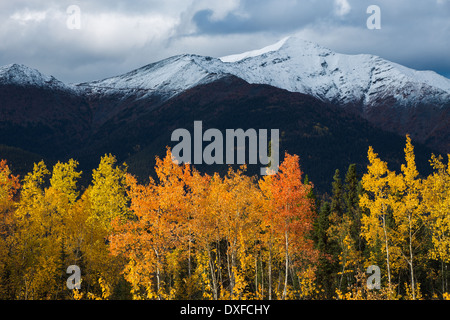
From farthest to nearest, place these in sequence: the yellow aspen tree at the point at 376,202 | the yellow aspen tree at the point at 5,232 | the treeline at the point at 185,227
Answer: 1. the yellow aspen tree at the point at 376,202
2. the yellow aspen tree at the point at 5,232
3. the treeline at the point at 185,227

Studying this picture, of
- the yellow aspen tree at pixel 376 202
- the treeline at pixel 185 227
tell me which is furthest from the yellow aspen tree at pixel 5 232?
the yellow aspen tree at pixel 376 202

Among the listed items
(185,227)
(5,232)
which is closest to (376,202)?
(185,227)

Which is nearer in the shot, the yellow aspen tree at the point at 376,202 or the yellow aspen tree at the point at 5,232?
the yellow aspen tree at the point at 5,232

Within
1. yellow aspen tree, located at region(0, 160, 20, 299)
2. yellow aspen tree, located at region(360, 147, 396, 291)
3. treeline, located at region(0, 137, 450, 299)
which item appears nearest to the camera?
treeline, located at region(0, 137, 450, 299)

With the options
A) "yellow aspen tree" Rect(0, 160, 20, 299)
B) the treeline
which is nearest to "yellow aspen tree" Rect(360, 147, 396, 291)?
the treeline

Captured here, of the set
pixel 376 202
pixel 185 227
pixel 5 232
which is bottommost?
pixel 185 227

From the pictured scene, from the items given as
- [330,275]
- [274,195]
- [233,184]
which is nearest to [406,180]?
[274,195]

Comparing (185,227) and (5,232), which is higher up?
(5,232)

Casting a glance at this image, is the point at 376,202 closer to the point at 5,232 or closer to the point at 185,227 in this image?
the point at 185,227

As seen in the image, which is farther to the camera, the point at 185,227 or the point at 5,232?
the point at 5,232

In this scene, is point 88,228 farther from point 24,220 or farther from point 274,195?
point 274,195

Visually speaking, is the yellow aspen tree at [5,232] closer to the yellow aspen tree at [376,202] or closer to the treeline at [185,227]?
the treeline at [185,227]

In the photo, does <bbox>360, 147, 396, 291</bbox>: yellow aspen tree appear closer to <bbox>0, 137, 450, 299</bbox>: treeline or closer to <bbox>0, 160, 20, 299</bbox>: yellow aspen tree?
<bbox>0, 137, 450, 299</bbox>: treeline

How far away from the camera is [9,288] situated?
1585 inches
